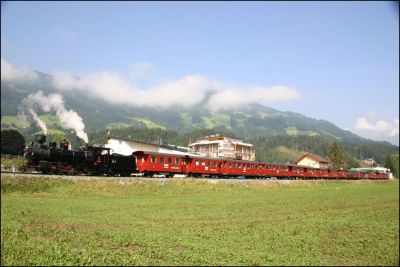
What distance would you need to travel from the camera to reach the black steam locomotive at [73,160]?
39.1 metres

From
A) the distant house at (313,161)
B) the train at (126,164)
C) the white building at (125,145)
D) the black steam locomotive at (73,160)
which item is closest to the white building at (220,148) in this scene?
the train at (126,164)

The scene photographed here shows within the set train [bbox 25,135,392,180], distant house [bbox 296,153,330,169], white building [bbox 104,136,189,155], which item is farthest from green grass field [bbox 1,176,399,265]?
distant house [bbox 296,153,330,169]

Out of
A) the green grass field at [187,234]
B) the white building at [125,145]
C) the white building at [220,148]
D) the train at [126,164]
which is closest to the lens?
the green grass field at [187,234]

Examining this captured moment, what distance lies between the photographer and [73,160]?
136ft

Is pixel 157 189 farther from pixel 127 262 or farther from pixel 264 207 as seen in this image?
pixel 127 262

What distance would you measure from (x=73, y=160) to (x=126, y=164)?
25.8 ft

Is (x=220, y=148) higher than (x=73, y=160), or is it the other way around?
(x=220, y=148)

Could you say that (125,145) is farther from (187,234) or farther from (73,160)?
(187,234)

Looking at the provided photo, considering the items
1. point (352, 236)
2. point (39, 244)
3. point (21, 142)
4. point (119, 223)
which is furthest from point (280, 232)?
point (21, 142)

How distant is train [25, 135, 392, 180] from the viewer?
39500mm

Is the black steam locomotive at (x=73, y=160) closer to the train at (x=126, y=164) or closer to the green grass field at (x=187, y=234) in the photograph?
the train at (x=126, y=164)

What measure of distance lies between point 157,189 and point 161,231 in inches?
949

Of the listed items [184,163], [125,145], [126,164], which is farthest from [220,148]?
[126,164]

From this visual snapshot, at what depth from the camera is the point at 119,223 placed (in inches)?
819
